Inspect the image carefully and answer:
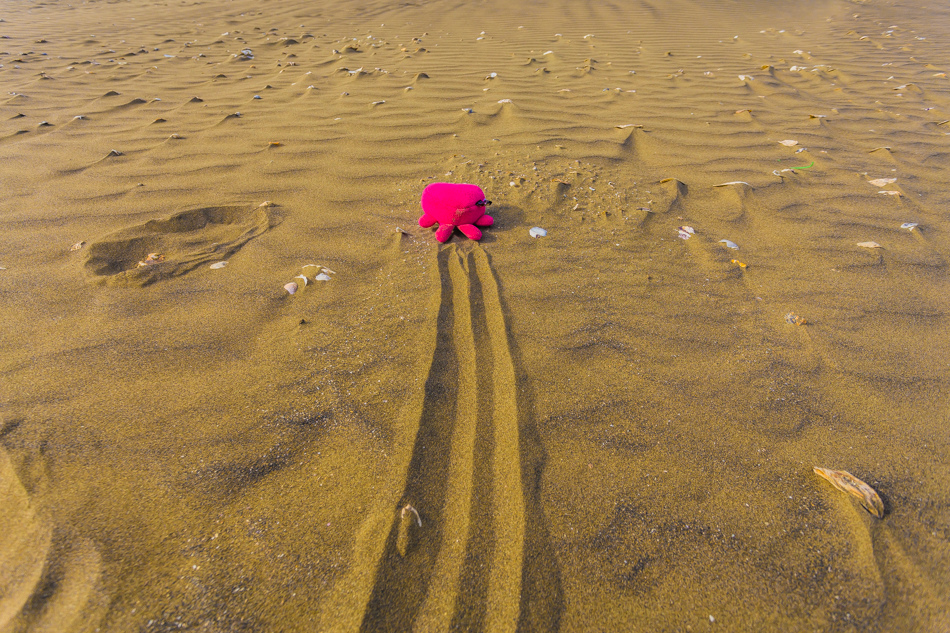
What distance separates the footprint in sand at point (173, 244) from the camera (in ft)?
6.78

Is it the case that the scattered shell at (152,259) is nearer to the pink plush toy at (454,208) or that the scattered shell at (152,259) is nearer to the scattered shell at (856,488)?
the pink plush toy at (454,208)

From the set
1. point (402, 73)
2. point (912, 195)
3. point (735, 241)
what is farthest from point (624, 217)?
point (402, 73)

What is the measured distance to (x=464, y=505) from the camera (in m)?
1.23

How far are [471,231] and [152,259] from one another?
1.61 metres

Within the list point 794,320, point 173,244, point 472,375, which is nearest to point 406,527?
point 472,375

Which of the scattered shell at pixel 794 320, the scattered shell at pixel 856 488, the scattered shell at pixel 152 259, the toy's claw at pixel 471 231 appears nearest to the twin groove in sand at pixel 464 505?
the toy's claw at pixel 471 231

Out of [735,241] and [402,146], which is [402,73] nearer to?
[402,146]

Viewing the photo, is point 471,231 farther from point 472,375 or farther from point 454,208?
point 472,375

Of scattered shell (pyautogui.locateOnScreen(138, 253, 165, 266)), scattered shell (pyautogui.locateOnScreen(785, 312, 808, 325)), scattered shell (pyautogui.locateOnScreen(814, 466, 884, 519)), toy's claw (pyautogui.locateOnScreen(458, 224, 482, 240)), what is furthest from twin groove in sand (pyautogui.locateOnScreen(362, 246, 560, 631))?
scattered shell (pyautogui.locateOnScreen(138, 253, 165, 266))

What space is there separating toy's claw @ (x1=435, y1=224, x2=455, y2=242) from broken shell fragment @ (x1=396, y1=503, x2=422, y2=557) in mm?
1498

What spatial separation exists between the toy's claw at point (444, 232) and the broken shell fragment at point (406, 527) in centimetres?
150

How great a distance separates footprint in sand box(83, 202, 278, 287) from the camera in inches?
81.4

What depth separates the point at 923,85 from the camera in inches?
201

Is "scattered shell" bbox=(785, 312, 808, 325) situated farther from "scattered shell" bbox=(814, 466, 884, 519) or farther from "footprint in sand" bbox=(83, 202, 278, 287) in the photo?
"footprint in sand" bbox=(83, 202, 278, 287)
